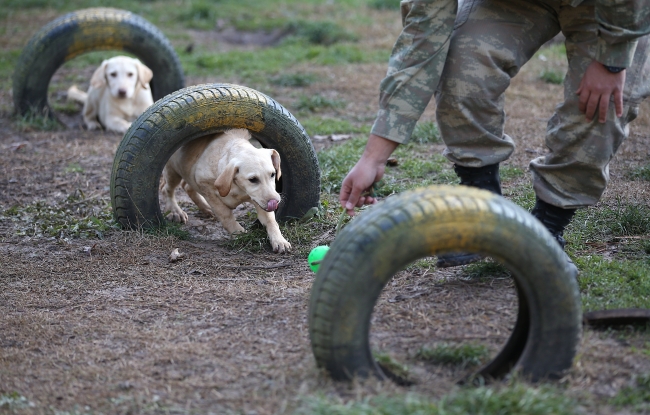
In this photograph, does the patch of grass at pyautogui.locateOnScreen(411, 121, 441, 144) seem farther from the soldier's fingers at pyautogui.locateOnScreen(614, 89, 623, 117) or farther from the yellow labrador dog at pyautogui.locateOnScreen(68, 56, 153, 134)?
the soldier's fingers at pyautogui.locateOnScreen(614, 89, 623, 117)

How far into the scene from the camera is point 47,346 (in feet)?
10.5

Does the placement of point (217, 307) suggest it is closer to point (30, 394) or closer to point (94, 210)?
point (30, 394)

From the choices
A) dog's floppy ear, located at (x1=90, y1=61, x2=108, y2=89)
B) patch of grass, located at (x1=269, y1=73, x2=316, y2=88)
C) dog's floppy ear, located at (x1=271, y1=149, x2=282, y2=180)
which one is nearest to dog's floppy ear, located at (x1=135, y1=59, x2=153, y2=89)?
dog's floppy ear, located at (x1=90, y1=61, x2=108, y2=89)

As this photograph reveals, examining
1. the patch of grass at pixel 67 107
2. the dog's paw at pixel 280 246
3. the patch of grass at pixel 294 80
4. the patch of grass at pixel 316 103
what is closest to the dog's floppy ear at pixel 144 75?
the patch of grass at pixel 67 107

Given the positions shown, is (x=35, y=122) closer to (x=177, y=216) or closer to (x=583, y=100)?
(x=177, y=216)

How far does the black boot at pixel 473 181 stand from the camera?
11.7 ft

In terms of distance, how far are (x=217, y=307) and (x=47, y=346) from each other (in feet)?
2.54

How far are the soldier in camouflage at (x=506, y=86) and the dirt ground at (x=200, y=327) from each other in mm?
573

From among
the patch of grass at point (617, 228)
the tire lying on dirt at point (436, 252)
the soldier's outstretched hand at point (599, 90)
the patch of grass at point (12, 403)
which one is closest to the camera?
the tire lying on dirt at point (436, 252)

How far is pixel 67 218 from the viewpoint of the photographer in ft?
16.3

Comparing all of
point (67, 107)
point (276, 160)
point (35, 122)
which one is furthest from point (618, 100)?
point (67, 107)

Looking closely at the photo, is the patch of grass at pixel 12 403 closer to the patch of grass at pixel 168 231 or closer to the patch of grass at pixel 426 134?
the patch of grass at pixel 168 231

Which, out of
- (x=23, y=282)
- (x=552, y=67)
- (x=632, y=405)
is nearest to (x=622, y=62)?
(x=632, y=405)

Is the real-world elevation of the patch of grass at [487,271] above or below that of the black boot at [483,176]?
below
